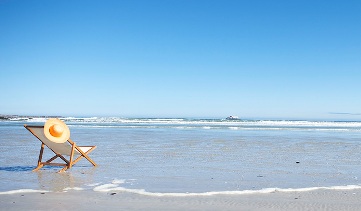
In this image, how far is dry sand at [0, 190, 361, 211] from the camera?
16.5ft

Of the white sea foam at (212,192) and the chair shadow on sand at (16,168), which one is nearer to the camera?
the white sea foam at (212,192)

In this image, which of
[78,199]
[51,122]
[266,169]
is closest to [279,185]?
[266,169]

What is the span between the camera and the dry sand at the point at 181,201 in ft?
16.5

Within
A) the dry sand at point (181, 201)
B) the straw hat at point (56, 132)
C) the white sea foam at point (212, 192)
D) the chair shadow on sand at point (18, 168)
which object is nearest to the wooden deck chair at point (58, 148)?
the straw hat at point (56, 132)

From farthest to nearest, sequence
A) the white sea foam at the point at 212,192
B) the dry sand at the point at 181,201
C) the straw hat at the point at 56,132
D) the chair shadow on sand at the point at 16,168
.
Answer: the chair shadow on sand at the point at 16,168
the straw hat at the point at 56,132
the white sea foam at the point at 212,192
the dry sand at the point at 181,201

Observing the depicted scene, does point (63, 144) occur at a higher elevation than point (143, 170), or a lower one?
higher

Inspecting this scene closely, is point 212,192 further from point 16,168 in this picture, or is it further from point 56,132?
point 16,168

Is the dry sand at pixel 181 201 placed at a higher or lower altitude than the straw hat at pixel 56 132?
lower

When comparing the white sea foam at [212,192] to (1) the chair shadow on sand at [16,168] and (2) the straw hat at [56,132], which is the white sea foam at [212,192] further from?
(1) the chair shadow on sand at [16,168]

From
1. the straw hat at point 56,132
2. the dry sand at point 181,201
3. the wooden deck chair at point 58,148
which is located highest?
the straw hat at point 56,132

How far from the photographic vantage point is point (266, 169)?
848cm

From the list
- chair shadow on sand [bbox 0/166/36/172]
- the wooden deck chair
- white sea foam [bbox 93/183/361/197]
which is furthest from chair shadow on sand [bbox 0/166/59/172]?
white sea foam [bbox 93/183/361/197]

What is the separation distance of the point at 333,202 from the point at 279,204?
0.84m

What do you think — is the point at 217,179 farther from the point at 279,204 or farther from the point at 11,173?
the point at 11,173
